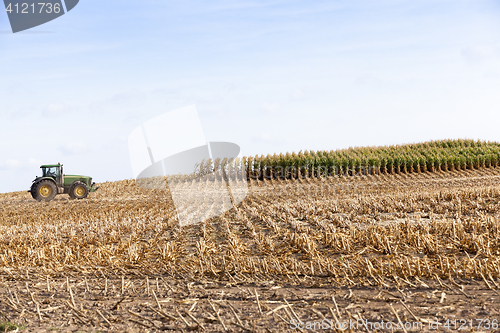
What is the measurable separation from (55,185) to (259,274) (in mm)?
17661

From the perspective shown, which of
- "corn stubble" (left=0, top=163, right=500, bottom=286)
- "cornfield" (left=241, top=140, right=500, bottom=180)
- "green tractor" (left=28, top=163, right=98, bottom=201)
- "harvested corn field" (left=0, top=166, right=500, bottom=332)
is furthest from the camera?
"cornfield" (left=241, top=140, right=500, bottom=180)

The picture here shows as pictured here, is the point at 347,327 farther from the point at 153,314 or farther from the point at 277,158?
the point at 277,158

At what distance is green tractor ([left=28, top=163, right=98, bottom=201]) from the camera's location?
21031 millimetres

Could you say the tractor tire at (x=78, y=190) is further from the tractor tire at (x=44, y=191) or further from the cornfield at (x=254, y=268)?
the cornfield at (x=254, y=268)

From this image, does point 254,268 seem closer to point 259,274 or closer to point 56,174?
point 259,274

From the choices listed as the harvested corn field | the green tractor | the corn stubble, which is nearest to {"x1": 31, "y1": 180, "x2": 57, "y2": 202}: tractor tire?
the green tractor

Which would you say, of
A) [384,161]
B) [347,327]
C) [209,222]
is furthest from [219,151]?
[384,161]

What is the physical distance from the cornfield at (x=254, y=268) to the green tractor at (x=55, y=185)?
5712mm

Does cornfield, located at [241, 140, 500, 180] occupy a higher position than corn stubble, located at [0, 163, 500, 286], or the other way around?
cornfield, located at [241, 140, 500, 180]

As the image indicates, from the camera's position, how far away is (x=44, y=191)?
21.2 m

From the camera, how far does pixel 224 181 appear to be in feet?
91.6

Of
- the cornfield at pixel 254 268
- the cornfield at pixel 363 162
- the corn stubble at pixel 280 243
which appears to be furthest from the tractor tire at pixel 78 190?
the cornfield at pixel 363 162

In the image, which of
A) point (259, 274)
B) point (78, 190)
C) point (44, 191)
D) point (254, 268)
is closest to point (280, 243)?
point (254, 268)

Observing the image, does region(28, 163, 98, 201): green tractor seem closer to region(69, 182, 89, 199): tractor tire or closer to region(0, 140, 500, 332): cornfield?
region(69, 182, 89, 199): tractor tire
